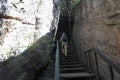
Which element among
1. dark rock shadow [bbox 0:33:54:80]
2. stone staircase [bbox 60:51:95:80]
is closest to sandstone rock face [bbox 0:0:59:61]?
dark rock shadow [bbox 0:33:54:80]

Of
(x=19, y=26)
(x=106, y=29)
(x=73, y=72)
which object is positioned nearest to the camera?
(x=106, y=29)

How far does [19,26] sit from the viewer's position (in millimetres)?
7992

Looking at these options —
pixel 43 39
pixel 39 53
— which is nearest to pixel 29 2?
pixel 43 39

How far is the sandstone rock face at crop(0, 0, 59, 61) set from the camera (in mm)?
7199

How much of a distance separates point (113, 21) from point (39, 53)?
416 cm

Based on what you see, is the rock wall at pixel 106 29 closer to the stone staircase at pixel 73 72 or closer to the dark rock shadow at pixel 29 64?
the stone staircase at pixel 73 72

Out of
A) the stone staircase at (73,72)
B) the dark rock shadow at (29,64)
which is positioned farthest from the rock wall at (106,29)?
the dark rock shadow at (29,64)

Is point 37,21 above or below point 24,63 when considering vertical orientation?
above

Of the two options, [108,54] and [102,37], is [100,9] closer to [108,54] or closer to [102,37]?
[102,37]

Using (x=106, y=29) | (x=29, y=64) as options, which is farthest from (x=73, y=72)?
(x=106, y=29)

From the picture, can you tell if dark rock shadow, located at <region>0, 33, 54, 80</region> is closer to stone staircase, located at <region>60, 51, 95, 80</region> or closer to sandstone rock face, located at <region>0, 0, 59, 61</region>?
sandstone rock face, located at <region>0, 0, 59, 61</region>

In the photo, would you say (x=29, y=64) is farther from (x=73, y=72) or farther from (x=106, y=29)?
(x=106, y=29)

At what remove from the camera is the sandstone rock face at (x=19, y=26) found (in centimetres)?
720

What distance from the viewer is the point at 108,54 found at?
567 cm
